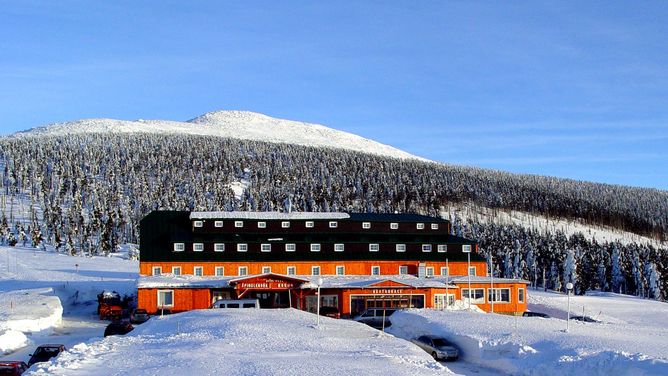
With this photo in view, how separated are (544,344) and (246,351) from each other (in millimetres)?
12869

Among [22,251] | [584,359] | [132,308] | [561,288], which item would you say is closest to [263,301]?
[132,308]

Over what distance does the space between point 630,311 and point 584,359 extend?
2200 inches

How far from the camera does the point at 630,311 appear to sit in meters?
75.2

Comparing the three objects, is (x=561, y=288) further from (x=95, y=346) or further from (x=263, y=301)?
(x=95, y=346)

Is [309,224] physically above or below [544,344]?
above

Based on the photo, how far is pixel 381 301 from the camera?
5931cm

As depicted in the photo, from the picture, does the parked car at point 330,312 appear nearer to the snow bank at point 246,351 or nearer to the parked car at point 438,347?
the snow bank at point 246,351

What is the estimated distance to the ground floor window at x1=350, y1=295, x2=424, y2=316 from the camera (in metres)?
58.9

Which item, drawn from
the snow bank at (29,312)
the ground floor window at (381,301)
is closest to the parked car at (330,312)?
the ground floor window at (381,301)

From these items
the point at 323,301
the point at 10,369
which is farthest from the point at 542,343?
the point at 323,301

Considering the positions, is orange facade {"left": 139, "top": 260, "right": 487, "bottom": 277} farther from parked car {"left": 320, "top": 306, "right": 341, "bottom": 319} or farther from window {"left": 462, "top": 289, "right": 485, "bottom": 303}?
parked car {"left": 320, "top": 306, "right": 341, "bottom": 319}

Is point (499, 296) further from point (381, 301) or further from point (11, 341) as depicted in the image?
point (11, 341)

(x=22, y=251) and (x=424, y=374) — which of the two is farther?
(x=22, y=251)

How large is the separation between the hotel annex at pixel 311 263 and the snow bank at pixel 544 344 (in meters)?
17.8
